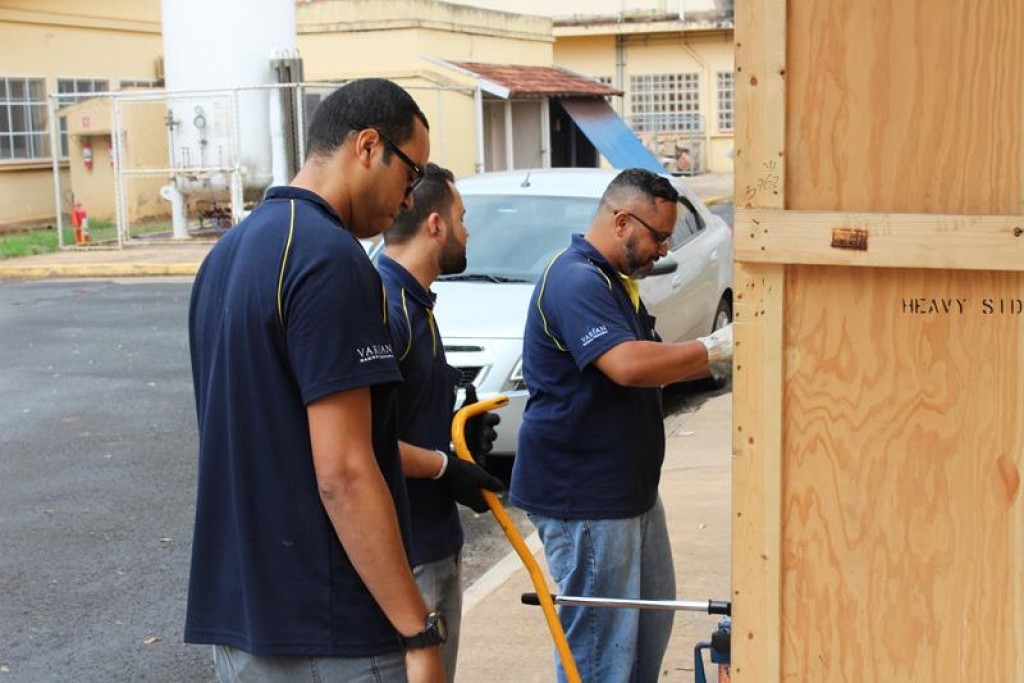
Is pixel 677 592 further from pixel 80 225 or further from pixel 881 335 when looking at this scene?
pixel 80 225

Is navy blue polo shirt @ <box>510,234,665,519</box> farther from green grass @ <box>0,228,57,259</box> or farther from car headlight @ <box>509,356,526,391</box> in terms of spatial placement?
green grass @ <box>0,228,57,259</box>

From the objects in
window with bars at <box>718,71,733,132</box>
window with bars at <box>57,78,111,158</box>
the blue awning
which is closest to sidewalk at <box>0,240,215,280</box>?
window with bars at <box>57,78,111,158</box>

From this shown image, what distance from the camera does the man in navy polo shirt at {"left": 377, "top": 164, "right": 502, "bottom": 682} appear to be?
376 cm

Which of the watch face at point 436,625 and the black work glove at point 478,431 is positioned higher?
the black work glove at point 478,431

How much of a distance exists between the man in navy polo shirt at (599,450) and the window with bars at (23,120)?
22.6m

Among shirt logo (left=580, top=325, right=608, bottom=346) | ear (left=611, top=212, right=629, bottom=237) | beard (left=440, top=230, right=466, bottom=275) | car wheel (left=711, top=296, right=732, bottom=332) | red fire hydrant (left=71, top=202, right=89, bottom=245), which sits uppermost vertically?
ear (left=611, top=212, right=629, bottom=237)

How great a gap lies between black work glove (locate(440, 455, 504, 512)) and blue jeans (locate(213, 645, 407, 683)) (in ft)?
3.23

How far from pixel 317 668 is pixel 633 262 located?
2065mm

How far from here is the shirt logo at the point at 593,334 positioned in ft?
13.6

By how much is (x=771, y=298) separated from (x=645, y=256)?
1628 mm

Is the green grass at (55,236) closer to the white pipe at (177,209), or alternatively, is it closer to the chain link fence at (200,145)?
the chain link fence at (200,145)

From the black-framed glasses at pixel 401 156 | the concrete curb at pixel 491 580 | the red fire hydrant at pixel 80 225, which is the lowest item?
the concrete curb at pixel 491 580

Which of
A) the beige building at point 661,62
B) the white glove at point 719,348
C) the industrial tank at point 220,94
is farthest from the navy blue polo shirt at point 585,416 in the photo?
the beige building at point 661,62

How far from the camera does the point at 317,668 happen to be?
2.75 meters
